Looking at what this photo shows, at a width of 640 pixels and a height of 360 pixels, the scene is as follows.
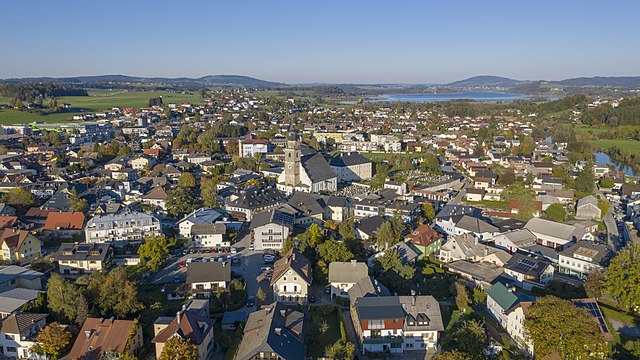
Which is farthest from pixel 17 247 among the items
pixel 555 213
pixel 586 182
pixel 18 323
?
pixel 586 182

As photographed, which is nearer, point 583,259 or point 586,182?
point 583,259

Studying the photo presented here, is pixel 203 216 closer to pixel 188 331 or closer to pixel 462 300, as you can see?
pixel 188 331

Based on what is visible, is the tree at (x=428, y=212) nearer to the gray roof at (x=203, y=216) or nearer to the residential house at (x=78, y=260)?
the gray roof at (x=203, y=216)

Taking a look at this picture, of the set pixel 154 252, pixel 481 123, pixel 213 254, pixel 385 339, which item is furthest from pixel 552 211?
pixel 481 123

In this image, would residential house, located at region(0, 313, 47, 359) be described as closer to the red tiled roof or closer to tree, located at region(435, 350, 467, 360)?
the red tiled roof

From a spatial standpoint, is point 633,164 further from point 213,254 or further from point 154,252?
point 154,252

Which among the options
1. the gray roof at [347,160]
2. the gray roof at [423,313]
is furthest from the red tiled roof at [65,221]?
the gray roof at [347,160]
